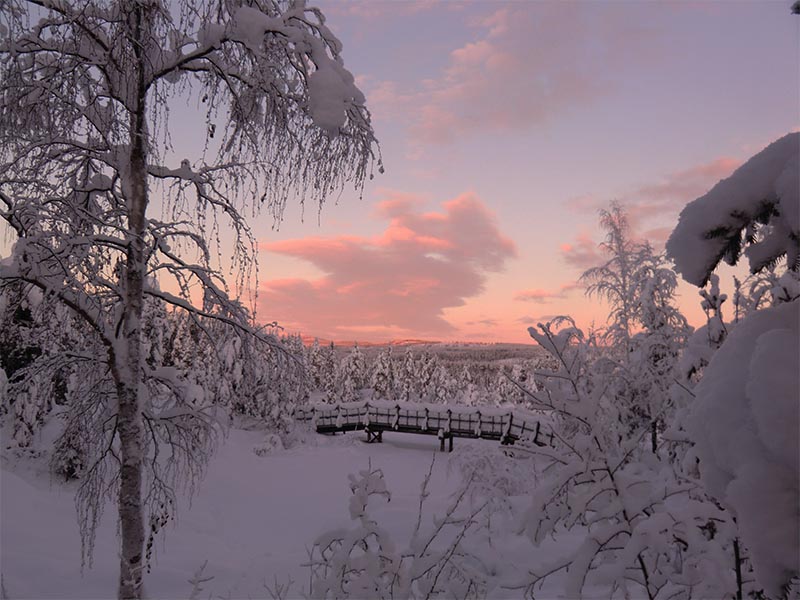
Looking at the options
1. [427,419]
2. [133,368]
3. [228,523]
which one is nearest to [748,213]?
[133,368]

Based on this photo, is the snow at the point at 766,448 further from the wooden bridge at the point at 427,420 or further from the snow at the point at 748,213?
the wooden bridge at the point at 427,420

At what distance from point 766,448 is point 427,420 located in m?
24.9

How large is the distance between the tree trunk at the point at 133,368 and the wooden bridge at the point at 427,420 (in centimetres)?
1733

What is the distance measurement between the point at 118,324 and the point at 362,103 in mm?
2782

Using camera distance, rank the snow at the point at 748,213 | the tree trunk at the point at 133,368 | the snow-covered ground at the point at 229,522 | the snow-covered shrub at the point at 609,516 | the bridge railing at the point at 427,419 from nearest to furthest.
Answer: the snow at the point at 748,213 → the snow-covered shrub at the point at 609,516 → the tree trunk at the point at 133,368 → the snow-covered ground at the point at 229,522 → the bridge railing at the point at 427,419

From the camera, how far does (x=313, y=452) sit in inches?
965

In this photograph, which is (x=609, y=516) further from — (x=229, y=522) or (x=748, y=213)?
(x=229, y=522)

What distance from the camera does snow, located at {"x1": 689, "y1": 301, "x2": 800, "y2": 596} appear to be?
949mm

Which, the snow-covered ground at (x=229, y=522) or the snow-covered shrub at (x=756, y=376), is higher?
the snow-covered shrub at (x=756, y=376)

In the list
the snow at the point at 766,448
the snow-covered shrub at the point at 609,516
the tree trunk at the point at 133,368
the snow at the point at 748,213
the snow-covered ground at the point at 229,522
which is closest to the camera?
the snow at the point at 766,448

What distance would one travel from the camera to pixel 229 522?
14586 mm

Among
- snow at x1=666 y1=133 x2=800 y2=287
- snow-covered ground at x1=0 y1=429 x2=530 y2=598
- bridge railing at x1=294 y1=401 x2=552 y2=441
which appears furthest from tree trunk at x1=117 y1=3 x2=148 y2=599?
bridge railing at x1=294 y1=401 x2=552 y2=441

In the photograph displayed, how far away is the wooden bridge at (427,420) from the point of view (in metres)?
23.0

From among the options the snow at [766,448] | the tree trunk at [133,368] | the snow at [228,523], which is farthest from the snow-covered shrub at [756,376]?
the tree trunk at [133,368]
